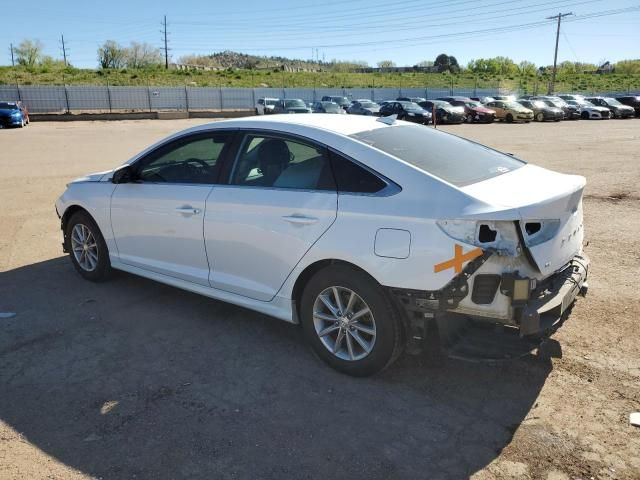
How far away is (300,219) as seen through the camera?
3674mm

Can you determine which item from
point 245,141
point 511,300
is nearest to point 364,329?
point 511,300

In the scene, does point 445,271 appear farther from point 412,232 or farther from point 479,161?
point 479,161

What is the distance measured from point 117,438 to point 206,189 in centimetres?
195

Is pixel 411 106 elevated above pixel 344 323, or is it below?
above

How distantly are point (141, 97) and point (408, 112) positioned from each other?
26.1 meters

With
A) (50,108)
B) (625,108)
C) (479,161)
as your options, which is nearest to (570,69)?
(625,108)

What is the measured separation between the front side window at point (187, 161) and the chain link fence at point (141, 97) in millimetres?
44765

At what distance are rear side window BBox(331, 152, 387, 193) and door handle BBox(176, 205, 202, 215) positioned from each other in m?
1.24

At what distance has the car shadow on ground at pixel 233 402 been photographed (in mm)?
2877

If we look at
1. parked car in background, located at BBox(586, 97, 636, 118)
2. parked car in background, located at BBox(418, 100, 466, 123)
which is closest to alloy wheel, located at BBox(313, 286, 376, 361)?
parked car in background, located at BBox(418, 100, 466, 123)

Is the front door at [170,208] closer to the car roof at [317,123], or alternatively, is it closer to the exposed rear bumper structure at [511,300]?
the car roof at [317,123]

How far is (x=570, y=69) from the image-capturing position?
376 ft

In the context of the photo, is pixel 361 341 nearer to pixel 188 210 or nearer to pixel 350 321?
pixel 350 321

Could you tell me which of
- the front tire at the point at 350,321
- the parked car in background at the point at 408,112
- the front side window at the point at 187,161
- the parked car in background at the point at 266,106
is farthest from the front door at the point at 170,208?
the parked car in background at the point at 266,106
